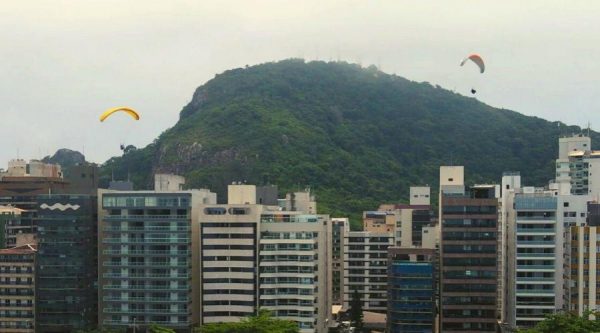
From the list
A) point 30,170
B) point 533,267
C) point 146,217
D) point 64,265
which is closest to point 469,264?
point 533,267

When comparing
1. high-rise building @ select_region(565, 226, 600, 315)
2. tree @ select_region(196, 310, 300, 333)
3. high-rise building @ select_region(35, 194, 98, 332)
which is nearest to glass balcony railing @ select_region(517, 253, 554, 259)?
high-rise building @ select_region(565, 226, 600, 315)

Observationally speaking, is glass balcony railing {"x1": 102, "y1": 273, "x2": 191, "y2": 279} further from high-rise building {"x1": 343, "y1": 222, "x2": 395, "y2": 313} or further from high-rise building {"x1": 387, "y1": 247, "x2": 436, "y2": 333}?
high-rise building {"x1": 343, "y1": 222, "x2": 395, "y2": 313}

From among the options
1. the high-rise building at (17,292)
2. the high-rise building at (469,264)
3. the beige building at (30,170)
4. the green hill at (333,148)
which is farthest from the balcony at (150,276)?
the green hill at (333,148)

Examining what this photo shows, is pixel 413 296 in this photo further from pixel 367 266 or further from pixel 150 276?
pixel 367 266

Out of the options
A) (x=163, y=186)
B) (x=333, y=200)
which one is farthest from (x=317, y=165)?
(x=163, y=186)

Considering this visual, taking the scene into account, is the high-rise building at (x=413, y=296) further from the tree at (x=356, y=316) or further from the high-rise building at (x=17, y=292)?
the high-rise building at (x=17, y=292)
